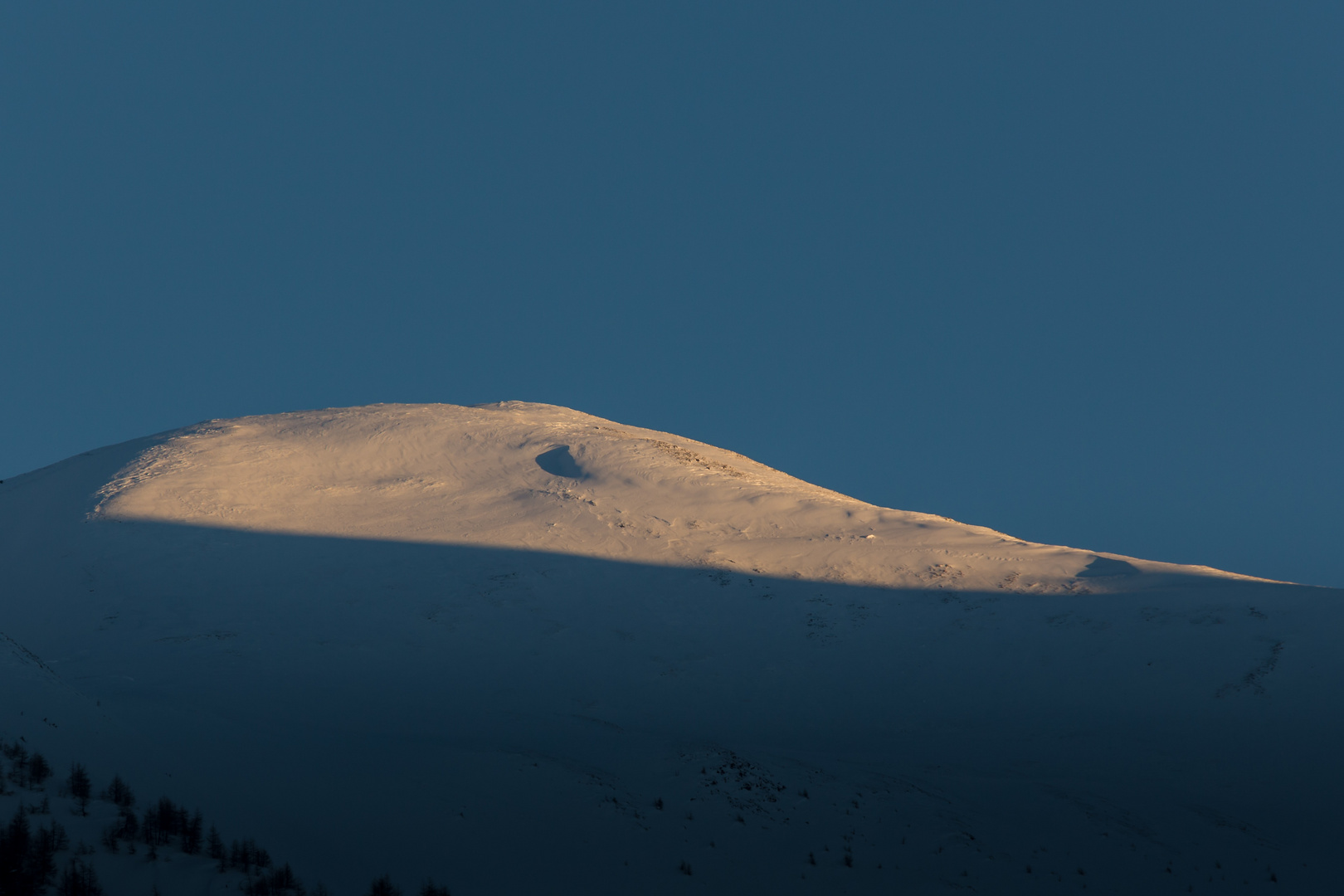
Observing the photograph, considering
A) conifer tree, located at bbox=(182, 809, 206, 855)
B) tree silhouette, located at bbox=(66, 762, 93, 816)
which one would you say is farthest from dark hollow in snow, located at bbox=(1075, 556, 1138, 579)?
tree silhouette, located at bbox=(66, 762, 93, 816)

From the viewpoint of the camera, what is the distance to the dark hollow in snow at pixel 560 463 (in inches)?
1409

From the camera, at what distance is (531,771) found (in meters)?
15.2

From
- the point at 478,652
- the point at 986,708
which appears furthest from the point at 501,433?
the point at 986,708

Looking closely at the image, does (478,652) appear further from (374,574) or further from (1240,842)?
(1240,842)

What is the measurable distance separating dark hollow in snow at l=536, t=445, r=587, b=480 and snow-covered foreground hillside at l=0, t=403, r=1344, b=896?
0.21 meters

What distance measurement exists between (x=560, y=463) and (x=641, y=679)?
1645cm

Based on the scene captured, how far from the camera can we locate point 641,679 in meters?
21.7

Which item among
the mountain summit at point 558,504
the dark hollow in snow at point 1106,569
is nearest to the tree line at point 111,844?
the mountain summit at point 558,504

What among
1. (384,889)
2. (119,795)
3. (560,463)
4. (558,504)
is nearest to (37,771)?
(119,795)

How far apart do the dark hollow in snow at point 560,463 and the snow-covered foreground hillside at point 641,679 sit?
21 cm

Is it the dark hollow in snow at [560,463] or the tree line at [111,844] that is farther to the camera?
the dark hollow in snow at [560,463]

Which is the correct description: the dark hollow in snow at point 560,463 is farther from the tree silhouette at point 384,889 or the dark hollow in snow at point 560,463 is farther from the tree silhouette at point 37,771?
the tree silhouette at point 384,889

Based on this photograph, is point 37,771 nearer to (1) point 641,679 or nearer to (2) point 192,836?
(2) point 192,836

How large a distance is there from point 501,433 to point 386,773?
86.5ft
